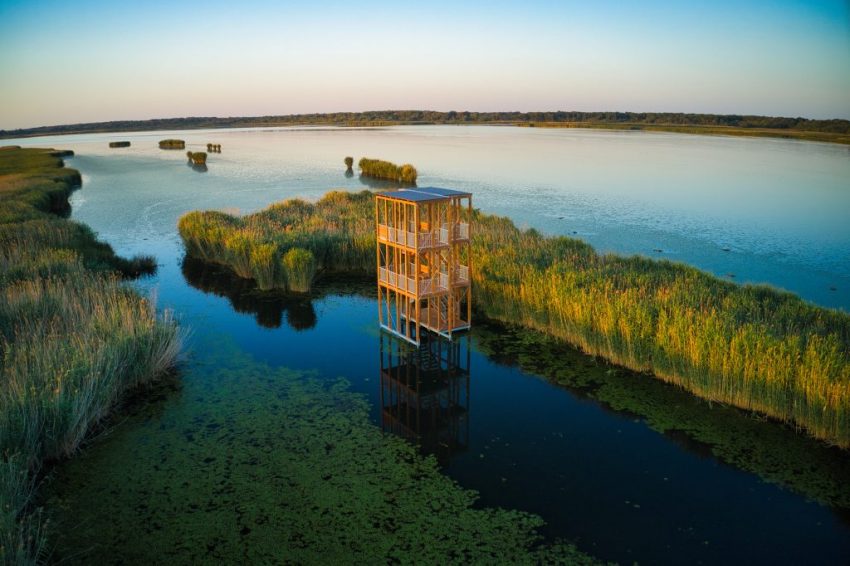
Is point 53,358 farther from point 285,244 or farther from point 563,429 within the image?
point 285,244

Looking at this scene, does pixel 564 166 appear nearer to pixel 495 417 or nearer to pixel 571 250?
pixel 571 250

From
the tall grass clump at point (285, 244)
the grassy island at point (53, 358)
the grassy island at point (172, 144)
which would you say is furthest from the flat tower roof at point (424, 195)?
the grassy island at point (172, 144)

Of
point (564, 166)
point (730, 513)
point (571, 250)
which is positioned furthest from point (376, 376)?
point (564, 166)

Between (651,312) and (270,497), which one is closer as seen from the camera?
(270,497)

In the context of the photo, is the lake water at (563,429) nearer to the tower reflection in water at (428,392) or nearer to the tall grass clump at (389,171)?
the tower reflection in water at (428,392)

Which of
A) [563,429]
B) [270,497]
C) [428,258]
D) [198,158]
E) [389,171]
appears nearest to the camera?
[270,497]

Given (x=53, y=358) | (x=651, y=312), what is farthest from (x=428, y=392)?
(x=53, y=358)
